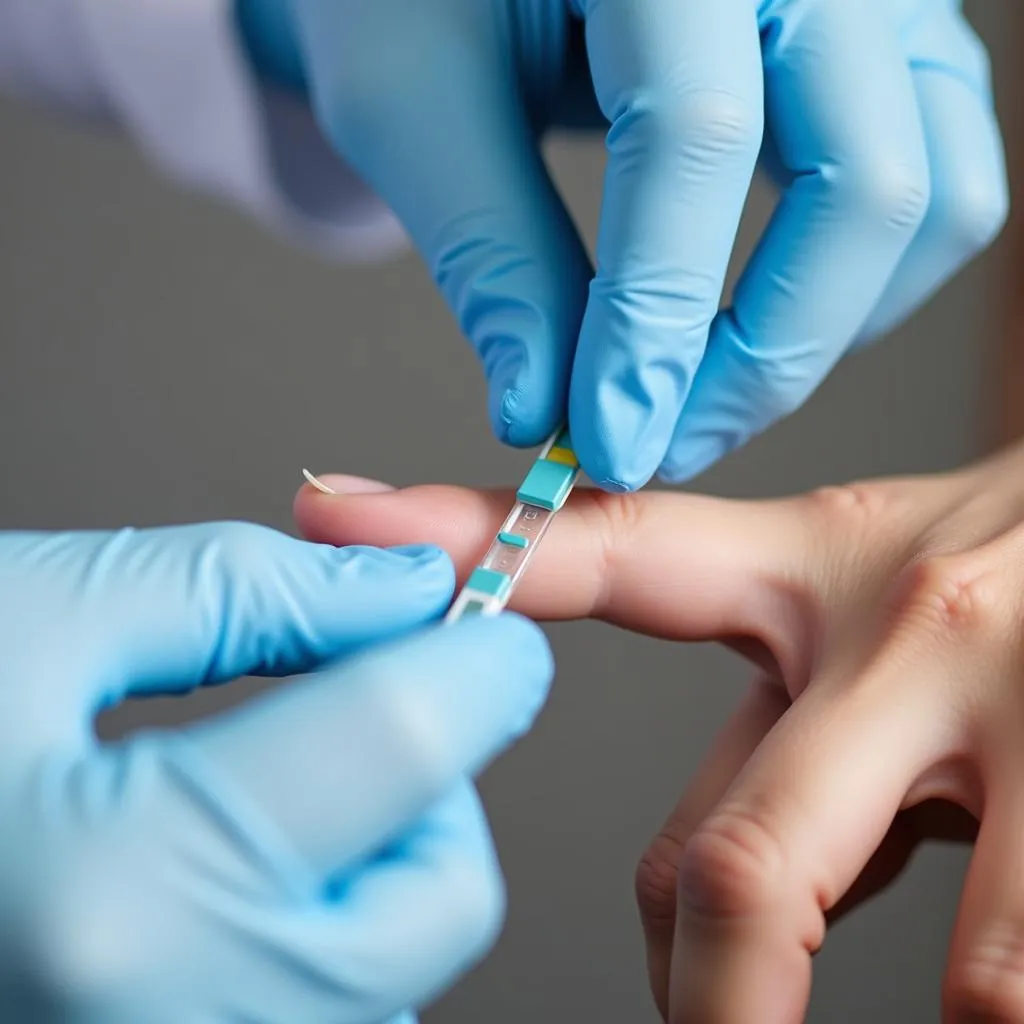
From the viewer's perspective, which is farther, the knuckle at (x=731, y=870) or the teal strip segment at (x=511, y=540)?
the teal strip segment at (x=511, y=540)

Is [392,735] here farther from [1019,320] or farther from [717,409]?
[1019,320]

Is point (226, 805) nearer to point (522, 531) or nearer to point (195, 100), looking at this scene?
point (522, 531)

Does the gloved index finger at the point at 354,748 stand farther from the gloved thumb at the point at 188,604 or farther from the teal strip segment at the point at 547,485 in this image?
the teal strip segment at the point at 547,485

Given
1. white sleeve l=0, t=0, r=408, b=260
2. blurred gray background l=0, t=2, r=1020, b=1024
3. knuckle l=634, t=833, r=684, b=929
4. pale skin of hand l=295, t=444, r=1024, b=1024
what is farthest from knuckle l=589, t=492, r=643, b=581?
blurred gray background l=0, t=2, r=1020, b=1024

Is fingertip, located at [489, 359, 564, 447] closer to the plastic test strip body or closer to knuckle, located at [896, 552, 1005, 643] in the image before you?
the plastic test strip body

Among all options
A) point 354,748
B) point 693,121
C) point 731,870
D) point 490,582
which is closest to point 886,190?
point 693,121

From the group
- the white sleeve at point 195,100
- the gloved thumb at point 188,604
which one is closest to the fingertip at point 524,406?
the gloved thumb at point 188,604

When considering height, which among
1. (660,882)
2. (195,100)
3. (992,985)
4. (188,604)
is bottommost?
(660,882)
